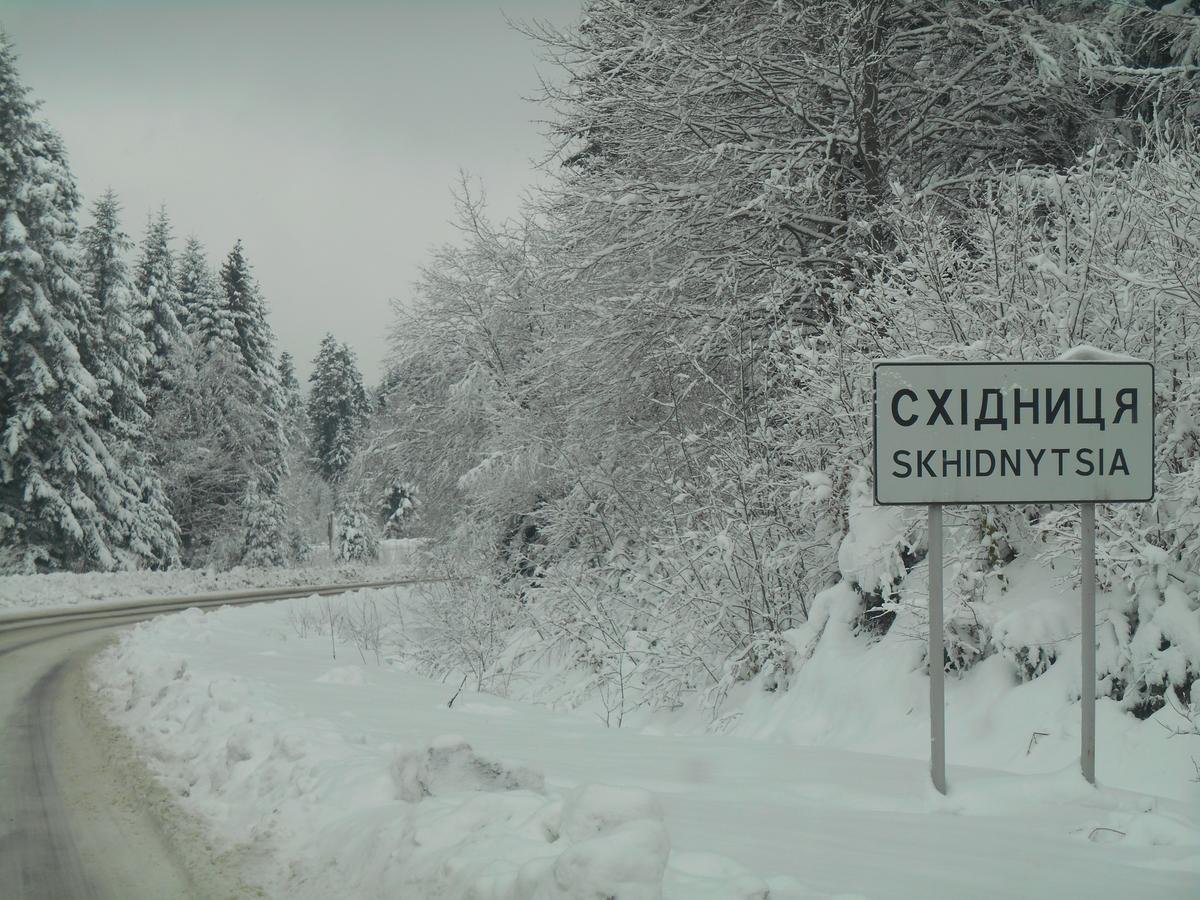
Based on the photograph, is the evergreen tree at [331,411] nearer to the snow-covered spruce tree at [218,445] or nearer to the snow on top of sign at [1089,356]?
the snow-covered spruce tree at [218,445]

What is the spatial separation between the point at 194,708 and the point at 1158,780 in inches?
259

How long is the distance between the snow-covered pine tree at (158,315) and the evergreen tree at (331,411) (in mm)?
32298

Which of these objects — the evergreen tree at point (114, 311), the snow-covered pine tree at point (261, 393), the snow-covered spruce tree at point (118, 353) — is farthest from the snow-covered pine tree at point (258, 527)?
the evergreen tree at point (114, 311)

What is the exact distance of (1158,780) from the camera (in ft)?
16.3

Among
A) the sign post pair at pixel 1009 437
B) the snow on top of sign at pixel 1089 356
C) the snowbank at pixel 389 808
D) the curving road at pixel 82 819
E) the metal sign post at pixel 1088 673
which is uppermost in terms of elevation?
the snow on top of sign at pixel 1089 356

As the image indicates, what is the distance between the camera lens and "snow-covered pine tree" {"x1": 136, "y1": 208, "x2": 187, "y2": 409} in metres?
35.1

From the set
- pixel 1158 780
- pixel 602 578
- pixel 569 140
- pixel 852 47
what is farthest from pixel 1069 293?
pixel 569 140

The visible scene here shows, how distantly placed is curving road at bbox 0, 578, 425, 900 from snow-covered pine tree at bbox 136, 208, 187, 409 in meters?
27.5

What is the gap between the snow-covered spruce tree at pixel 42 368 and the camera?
2559 centimetres

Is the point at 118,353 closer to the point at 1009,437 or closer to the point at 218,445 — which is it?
the point at 218,445

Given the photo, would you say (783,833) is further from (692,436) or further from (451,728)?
(692,436)

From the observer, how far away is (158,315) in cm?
3547

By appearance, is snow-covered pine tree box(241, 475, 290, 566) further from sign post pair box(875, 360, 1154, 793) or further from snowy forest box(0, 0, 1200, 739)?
sign post pair box(875, 360, 1154, 793)

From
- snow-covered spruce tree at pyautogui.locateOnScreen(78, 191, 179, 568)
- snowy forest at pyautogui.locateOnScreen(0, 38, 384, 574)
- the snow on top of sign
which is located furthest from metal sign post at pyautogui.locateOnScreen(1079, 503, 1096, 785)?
snow-covered spruce tree at pyautogui.locateOnScreen(78, 191, 179, 568)
